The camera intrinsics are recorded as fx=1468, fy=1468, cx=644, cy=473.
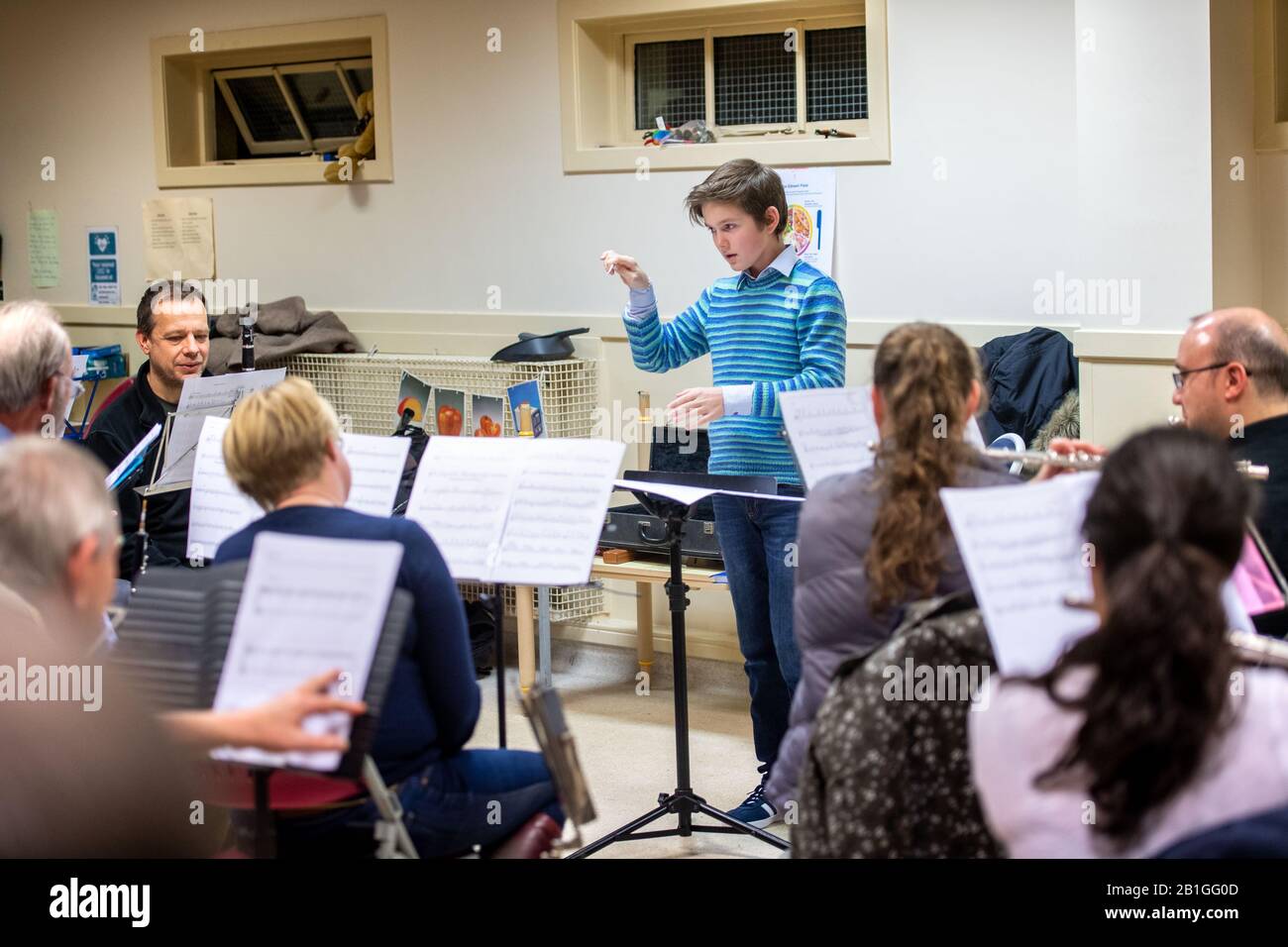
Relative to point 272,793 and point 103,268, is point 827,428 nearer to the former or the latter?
point 272,793

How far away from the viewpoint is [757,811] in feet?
11.8

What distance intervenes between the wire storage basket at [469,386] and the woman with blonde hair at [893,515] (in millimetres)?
2428

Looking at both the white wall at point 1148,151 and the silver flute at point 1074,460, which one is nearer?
the silver flute at point 1074,460

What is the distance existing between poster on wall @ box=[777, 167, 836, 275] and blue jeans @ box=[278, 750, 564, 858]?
2.42m

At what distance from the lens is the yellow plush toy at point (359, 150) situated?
5.36 m

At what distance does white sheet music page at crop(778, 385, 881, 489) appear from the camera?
274cm

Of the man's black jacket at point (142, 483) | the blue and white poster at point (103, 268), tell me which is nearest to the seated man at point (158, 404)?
the man's black jacket at point (142, 483)

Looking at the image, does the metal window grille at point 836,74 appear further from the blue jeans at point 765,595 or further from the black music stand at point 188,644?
the black music stand at point 188,644

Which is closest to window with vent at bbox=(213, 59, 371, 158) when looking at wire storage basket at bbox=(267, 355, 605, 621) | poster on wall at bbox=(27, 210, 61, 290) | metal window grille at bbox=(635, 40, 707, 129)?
poster on wall at bbox=(27, 210, 61, 290)

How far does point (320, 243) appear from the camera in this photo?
5512 mm

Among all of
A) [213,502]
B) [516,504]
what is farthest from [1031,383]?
[213,502]

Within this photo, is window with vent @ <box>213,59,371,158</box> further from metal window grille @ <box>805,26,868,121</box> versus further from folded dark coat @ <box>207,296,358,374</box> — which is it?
metal window grille @ <box>805,26,868,121</box>

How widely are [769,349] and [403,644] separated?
1577mm

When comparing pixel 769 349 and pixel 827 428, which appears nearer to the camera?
pixel 827 428
